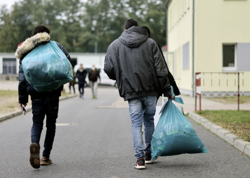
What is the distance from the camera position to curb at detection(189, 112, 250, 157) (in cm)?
653

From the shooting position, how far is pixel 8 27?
8081 centimetres

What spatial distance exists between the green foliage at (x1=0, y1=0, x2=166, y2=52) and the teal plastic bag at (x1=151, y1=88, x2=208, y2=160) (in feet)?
212

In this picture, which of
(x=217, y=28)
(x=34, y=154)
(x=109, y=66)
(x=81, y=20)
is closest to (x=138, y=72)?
(x=109, y=66)

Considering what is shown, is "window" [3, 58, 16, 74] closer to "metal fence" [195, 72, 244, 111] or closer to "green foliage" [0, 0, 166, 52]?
"green foliage" [0, 0, 166, 52]

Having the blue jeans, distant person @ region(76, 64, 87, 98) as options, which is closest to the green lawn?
the blue jeans

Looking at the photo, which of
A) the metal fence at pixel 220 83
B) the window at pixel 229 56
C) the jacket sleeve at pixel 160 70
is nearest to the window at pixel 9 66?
the window at pixel 229 56

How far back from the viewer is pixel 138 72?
17.2 ft

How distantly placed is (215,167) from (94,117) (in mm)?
7328

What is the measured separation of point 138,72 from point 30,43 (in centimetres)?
138

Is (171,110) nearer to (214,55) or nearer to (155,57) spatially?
(155,57)

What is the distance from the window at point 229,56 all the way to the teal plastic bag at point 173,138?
16.3m

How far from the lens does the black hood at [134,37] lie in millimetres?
5309

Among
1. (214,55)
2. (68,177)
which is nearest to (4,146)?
(68,177)

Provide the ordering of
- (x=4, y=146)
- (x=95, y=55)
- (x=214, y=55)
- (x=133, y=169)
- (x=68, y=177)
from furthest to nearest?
(x=95, y=55) < (x=214, y=55) < (x=4, y=146) < (x=133, y=169) < (x=68, y=177)
